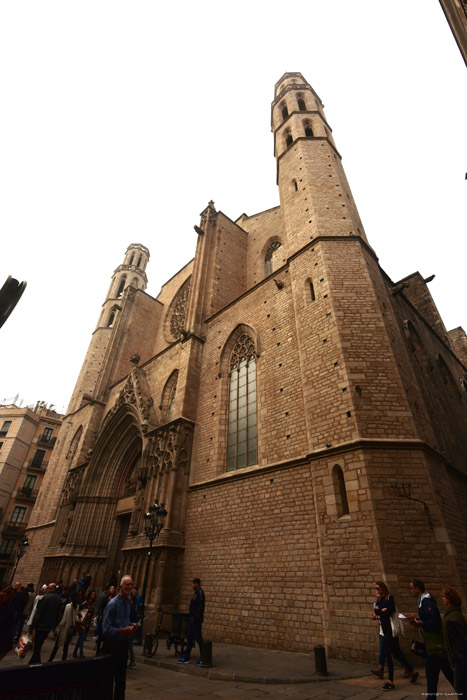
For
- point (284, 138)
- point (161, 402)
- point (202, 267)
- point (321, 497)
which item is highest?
point (284, 138)

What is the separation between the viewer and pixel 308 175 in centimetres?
1278

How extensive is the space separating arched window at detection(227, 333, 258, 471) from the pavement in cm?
465

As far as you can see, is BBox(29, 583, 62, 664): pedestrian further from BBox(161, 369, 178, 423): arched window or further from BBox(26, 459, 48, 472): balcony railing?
BBox(26, 459, 48, 472): balcony railing

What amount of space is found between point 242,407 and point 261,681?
6.92 metres

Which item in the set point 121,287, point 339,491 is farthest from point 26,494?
point 339,491

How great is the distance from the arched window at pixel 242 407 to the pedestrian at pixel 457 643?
679 cm

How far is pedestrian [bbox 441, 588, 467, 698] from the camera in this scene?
9.07 ft

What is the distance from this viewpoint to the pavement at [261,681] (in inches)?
149

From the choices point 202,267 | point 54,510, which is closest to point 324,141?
point 202,267

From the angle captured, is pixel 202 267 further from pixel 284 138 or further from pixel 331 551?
pixel 331 551

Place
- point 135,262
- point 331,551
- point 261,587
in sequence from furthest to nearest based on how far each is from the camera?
point 135,262 < point 261,587 < point 331,551

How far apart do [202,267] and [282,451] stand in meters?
10.1

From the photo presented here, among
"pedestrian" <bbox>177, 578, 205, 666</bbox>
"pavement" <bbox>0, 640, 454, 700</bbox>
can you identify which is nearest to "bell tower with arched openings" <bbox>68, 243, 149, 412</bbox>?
"pedestrian" <bbox>177, 578, 205, 666</bbox>

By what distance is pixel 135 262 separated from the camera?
1264 inches
